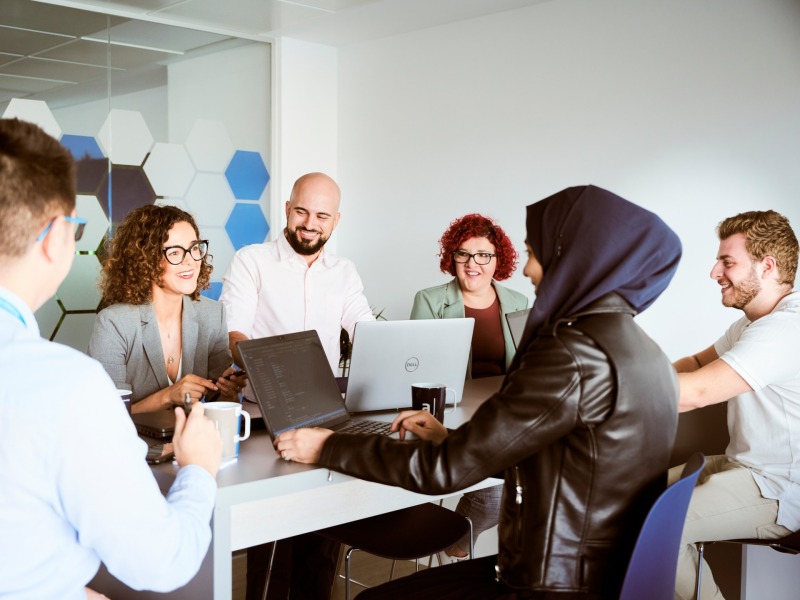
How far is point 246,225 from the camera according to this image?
580cm

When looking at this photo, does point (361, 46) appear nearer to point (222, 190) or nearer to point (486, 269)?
point (222, 190)

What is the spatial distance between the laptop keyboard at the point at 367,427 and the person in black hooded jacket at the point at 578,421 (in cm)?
36

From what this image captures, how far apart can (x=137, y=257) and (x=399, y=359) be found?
3.12 ft

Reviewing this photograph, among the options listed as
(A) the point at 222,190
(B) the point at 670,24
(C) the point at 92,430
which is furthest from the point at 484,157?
(C) the point at 92,430

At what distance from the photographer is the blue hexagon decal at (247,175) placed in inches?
226

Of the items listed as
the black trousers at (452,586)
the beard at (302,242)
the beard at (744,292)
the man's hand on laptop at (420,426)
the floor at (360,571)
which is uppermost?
the beard at (302,242)

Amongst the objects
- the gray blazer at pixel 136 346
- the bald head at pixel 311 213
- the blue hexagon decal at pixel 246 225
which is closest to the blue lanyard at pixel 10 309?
the gray blazer at pixel 136 346

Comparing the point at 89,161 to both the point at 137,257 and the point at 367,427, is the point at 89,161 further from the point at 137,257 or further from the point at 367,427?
the point at 367,427

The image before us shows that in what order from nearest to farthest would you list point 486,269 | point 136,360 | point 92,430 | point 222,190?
1. point 92,430
2. point 136,360
3. point 486,269
4. point 222,190

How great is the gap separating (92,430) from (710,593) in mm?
2303

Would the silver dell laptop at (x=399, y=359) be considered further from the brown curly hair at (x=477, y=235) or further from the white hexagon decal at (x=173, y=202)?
the white hexagon decal at (x=173, y=202)

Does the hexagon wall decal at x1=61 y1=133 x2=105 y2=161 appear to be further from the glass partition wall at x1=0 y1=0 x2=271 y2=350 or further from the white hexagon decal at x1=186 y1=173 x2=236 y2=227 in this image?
the white hexagon decal at x1=186 y1=173 x2=236 y2=227

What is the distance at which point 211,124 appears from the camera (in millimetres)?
5609

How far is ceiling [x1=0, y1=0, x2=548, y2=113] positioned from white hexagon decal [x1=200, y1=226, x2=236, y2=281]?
40.2 inches
